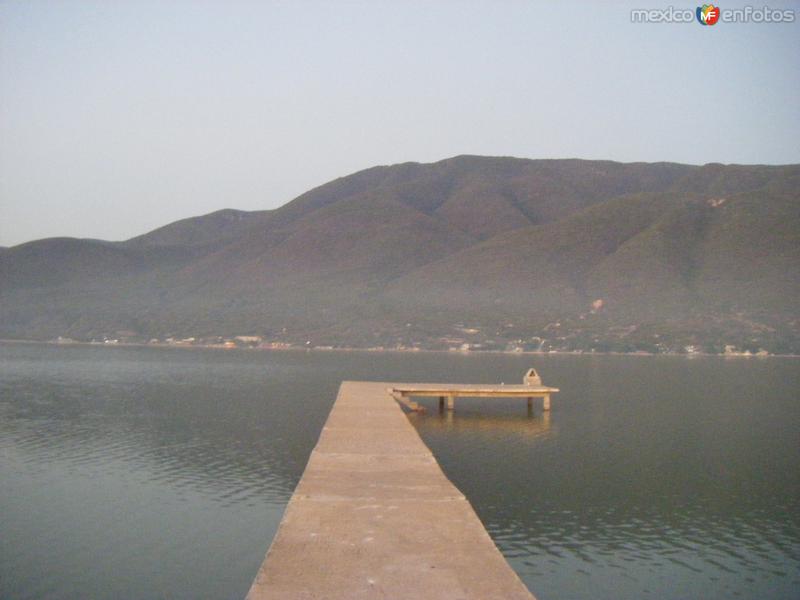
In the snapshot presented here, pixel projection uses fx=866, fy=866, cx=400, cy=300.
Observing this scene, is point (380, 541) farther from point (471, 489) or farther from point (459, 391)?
point (459, 391)

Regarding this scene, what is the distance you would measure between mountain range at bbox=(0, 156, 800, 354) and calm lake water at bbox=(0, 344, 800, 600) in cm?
7177

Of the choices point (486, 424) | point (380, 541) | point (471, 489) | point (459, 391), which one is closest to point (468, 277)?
point (459, 391)

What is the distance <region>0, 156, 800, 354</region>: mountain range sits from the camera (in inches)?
4375

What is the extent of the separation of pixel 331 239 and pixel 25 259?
67.2 meters

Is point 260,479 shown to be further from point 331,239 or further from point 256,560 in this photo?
point 331,239

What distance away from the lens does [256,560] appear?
14.4 m

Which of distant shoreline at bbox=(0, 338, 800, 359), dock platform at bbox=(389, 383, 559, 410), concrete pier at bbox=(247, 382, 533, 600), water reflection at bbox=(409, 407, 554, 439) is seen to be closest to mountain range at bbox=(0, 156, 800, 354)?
distant shoreline at bbox=(0, 338, 800, 359)

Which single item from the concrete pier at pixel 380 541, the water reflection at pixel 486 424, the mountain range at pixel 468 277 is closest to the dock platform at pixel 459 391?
the water reflection at pixel 486 424

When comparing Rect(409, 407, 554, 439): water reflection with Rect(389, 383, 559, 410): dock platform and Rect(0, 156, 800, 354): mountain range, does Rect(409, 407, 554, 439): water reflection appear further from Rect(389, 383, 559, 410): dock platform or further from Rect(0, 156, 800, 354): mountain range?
Rect(0, 156, 800, 354): mountain range

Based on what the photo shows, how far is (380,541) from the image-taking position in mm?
11125

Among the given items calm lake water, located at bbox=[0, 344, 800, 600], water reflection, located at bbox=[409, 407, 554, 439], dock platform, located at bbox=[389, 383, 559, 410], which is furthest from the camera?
dock platform, located at bbox=[389, 383, 559, 410]

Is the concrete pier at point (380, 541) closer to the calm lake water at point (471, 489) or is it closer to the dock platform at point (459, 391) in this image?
the calm lake water at point (471, 489)

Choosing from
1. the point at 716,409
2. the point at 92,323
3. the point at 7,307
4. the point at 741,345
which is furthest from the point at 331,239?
the point at 716,409

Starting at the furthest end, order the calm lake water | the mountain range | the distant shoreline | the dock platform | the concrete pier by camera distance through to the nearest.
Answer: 1. the mountain range
2. the distant shoreline
3. the dock platform
4. the calm lake water
5. the concrete pier
